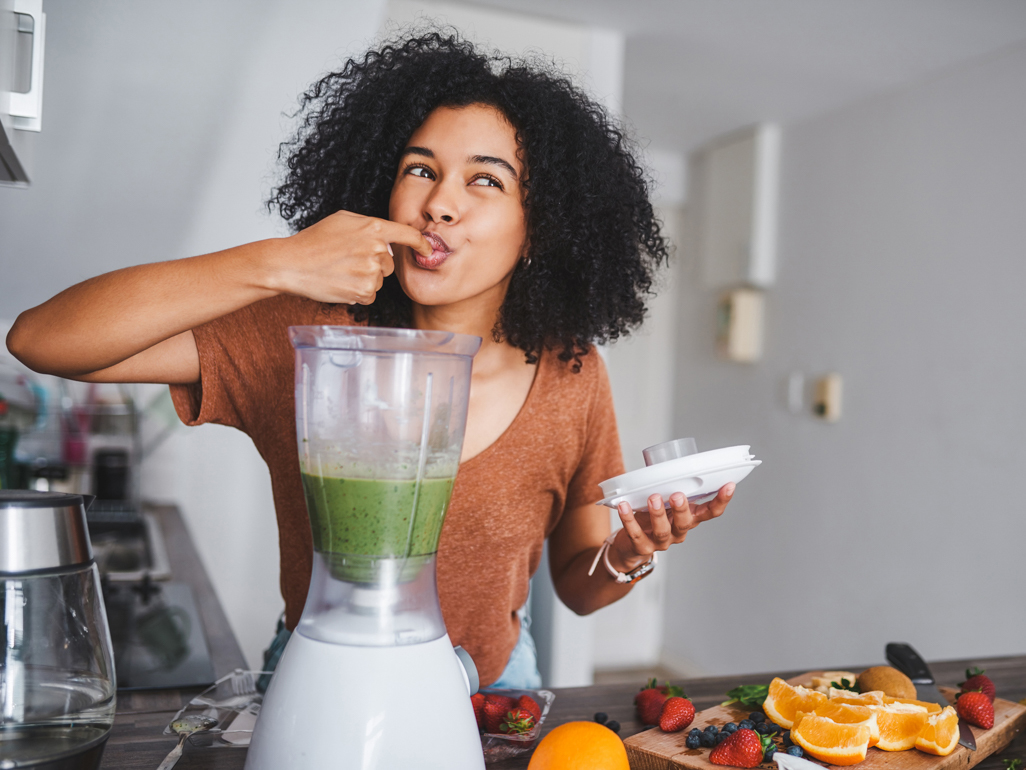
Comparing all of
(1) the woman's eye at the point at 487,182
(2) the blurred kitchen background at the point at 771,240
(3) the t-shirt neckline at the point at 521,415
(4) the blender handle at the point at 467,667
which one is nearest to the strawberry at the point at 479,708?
(4) the blender handle at the point at 467,667

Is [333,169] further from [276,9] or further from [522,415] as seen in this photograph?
[276,9]

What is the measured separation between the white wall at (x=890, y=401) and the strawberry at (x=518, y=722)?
2.06 metres

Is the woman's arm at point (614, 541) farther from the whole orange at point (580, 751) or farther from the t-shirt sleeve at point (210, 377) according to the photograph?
the t-shirt sleeve at point (210, 377)

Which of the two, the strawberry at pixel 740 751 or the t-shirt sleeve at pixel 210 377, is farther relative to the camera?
the t-shirt sleeve at pixel 210 377

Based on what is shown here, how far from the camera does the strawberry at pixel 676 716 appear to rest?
84 cm

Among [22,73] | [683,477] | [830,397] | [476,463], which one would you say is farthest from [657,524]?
[830,397]

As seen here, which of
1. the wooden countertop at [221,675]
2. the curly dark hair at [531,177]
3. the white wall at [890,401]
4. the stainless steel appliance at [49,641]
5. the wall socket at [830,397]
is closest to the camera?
the stainless steel appliance at [49,641]

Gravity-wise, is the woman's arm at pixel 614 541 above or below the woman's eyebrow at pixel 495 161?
below

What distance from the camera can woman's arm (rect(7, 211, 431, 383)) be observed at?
753 mm

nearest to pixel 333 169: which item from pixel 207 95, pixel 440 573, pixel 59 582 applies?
pixel 440 573

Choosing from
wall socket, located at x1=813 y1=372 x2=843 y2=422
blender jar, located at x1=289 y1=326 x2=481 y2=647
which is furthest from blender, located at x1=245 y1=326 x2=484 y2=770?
wall socket, located at x1=813 y1=372 x2=843 y2=422

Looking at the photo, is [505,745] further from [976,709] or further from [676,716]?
[976,709]

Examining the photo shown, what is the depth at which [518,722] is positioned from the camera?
0.80m

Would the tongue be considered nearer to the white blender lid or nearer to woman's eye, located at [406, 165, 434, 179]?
woman's eye, located at [406, 165, 434, 179]
